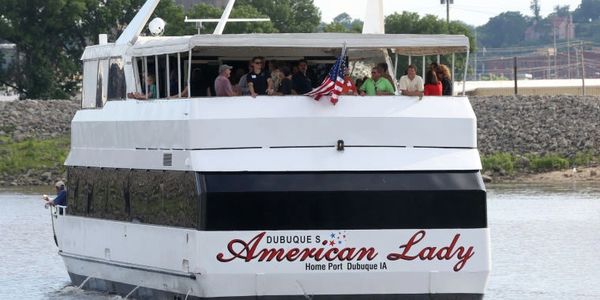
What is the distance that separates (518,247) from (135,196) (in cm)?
1571

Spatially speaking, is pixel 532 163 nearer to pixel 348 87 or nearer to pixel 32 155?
pixel 32 155

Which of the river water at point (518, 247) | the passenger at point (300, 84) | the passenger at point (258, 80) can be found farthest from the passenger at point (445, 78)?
the river water at point (518, 247)

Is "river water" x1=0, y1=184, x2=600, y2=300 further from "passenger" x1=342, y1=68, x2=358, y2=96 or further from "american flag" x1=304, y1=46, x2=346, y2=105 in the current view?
"american flag" x1=304, y1=46, x2=346, y2=105

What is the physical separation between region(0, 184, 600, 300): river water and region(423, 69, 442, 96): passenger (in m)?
5.73

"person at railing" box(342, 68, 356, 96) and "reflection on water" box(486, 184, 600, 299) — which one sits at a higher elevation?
"person at railing" box(342, 68, 356, 96)

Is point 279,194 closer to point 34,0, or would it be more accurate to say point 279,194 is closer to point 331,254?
point 331,254

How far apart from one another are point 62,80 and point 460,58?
2914 centimetres

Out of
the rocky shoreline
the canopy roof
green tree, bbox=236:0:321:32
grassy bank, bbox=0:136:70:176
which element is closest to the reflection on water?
the rocky shoreline

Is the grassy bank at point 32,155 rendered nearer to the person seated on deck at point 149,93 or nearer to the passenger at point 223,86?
the person seated on deck at point 149,93

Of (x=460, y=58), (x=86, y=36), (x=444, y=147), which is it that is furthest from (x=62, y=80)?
(x=444, y=147)

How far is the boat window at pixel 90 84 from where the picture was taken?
26.6 metres

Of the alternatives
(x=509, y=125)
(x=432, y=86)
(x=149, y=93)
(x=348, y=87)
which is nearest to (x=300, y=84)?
(x=348, y=87)

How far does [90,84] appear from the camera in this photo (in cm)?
2684

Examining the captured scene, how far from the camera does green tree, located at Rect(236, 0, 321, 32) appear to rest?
111 meters
